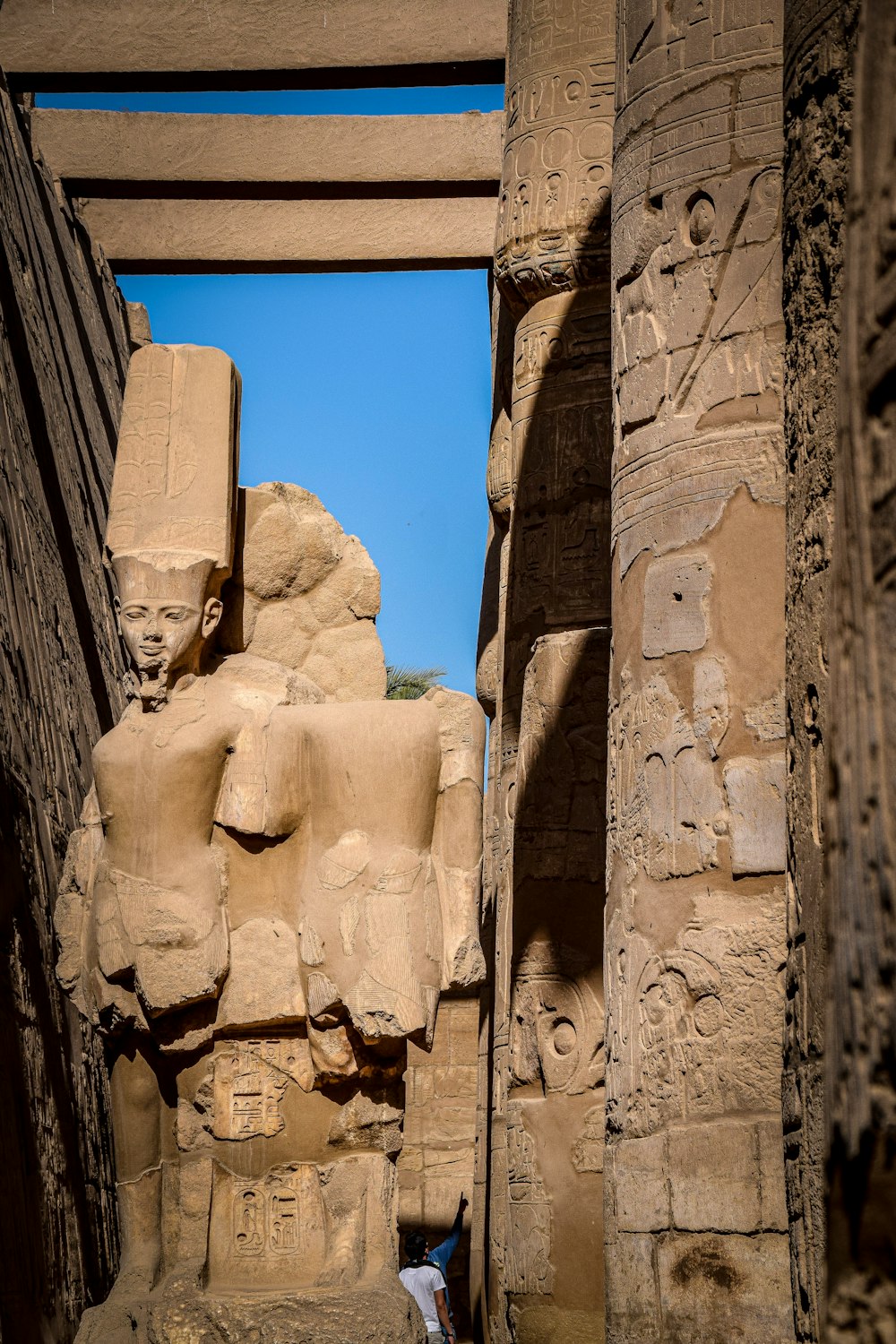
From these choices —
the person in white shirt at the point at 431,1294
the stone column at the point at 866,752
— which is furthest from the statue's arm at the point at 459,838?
the stone column at the point at 866,752

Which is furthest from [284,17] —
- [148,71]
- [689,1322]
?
[689,1322]

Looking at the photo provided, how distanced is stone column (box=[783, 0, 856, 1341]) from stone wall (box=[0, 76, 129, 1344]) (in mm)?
4960

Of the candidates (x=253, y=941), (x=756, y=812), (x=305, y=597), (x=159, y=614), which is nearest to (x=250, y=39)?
(x=305, y=597)

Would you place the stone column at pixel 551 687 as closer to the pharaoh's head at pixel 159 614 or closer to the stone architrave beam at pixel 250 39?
the pharaoh's head at pixel 159 614

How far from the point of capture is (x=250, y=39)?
36.4ft

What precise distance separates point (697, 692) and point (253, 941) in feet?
6.03

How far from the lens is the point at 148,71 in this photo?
11172mm

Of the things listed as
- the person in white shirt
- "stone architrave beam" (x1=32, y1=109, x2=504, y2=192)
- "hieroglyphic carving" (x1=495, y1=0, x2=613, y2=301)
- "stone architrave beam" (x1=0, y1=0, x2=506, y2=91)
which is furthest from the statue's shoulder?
"stone architrave beam" (x1=32, y1=109, x2=504, y2=192)

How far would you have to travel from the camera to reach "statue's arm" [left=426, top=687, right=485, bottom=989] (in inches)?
221

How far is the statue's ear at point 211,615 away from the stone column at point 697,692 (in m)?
1.51

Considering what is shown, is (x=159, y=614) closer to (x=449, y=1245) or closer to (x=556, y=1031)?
(x=556, y=1031)

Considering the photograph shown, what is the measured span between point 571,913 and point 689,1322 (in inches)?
115

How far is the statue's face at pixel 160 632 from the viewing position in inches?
229

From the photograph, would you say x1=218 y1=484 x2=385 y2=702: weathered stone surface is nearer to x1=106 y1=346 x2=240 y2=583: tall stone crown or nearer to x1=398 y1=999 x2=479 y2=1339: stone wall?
x1=106 y1=346 x2=240 y2=583: tall stone crown
